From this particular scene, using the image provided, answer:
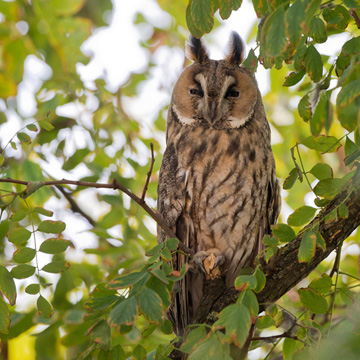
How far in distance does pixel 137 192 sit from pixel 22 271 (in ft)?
3.34

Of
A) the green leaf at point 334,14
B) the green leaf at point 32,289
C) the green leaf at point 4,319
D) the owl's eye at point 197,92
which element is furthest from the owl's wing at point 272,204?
the green leaf at point 4,319

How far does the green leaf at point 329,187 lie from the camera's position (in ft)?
4.17

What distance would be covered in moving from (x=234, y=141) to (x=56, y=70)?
1101 mm

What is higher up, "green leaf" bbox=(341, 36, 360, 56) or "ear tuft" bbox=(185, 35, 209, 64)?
"ear tuft" bbox=(185, 35, 209, 64)

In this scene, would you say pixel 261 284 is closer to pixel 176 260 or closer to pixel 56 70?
pixel 176 260

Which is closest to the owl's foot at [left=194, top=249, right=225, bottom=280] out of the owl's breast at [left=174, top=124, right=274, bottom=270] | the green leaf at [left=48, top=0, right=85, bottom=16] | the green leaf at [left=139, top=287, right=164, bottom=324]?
the owl's breast at [left=174, top=124, right=274, bottom=270]

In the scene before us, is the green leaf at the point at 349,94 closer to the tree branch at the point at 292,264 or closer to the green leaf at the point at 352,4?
the green leaf at the point at 352,4

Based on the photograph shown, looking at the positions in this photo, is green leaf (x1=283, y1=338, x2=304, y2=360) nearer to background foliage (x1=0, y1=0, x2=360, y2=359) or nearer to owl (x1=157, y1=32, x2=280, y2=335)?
background foliage (x1=0, y1=0, x2=360, y2=359)

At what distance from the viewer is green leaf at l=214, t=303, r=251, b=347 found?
84 cm

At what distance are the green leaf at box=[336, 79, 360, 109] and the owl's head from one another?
132cm

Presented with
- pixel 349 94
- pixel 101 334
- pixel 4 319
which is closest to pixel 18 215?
pixel 4 319

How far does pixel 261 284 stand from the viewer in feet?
3.55

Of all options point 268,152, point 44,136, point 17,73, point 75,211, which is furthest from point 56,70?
point 268,152

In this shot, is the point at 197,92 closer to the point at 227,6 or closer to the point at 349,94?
the point at 227,6
